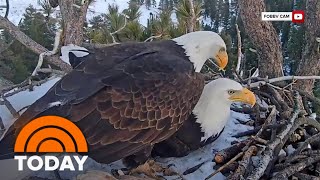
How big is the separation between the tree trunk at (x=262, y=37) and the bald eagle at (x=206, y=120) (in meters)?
1.20

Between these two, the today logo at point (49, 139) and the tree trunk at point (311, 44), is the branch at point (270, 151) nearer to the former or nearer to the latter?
the today logo at point (49, 139)

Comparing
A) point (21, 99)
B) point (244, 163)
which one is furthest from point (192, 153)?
point (21, 99)

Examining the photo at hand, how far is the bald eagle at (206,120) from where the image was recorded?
1.82 metres

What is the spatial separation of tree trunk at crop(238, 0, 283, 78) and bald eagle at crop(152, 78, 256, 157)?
1.20 metres

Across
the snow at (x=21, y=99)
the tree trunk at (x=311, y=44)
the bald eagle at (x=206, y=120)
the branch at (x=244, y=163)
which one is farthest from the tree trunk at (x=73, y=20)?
the tree trunk at (x=311, y=44)

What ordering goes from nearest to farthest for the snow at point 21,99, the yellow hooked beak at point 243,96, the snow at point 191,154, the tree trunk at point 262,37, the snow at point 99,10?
1. the snow at point 191,154
2. the yellow hooked beak at point 243,96
3. the snow at point 21,99
4. the tree trunk at point 262,37
5. the snow at point 99,10

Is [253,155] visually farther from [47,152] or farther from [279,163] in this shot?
[47,152]

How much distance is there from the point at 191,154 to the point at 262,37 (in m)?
1.41

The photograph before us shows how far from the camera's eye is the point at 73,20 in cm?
282

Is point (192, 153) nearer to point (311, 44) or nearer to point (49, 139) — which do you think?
point (49, 139)

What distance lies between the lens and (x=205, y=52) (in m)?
1.88

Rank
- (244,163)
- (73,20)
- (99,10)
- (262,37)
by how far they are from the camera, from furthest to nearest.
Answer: (99,10) < (262,37) < (73,20) < (244,163)

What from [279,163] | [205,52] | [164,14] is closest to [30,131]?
[205,52]

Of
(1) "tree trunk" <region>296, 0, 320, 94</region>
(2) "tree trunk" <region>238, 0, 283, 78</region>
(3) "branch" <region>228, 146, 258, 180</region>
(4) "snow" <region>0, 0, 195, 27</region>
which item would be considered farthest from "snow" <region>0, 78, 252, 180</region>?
(1) "tree trunk" <region>296, 0, 320, 94</region>
